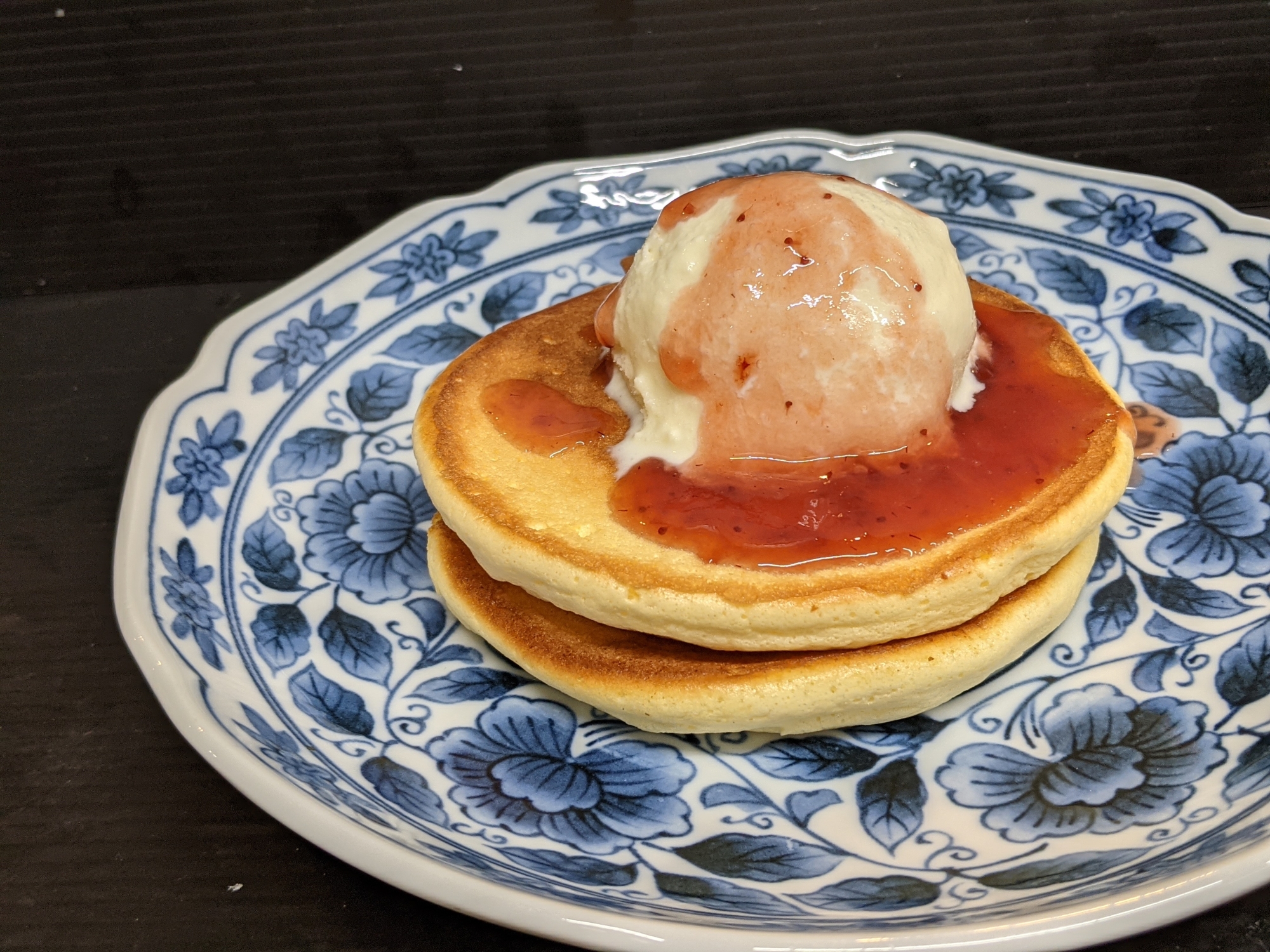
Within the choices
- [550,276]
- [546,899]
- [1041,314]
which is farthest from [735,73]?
[546,899]

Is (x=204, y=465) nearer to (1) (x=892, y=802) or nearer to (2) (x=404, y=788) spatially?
(2) (x=404, y=788)

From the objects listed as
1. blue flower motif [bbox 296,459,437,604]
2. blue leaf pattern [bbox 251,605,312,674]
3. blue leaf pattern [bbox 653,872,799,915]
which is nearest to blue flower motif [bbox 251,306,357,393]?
blue flower motif [bbox 296,459,437,604]

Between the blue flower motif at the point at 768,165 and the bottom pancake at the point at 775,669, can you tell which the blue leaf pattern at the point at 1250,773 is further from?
the blue flower motif at the point at 768,165

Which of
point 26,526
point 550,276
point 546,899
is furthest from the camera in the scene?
point 550,276

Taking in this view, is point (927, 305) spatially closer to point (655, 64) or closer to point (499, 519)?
point (499, 519)

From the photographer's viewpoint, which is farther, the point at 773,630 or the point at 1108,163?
the point at 1108,163

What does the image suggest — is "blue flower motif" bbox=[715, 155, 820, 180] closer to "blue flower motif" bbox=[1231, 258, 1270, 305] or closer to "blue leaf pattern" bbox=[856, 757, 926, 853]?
"blue flower motif" bbox=[1231, 258, 1270, 305]

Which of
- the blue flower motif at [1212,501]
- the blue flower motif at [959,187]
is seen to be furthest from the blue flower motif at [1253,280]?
the blue flower motif at [959,187]
